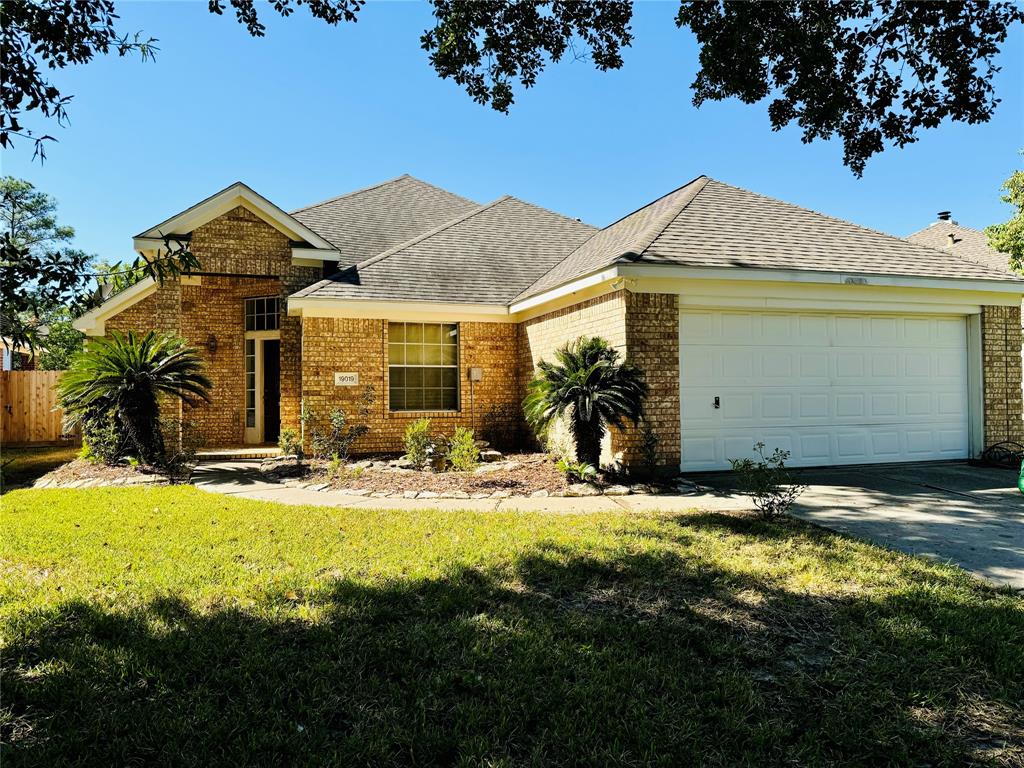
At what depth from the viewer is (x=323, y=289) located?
11.6 metres

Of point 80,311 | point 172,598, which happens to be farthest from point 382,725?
point 80,311

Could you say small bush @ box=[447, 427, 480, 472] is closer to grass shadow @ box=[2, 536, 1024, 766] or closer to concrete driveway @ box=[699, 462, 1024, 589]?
concrete driveway @ box=[699, 462, 1024, 589]

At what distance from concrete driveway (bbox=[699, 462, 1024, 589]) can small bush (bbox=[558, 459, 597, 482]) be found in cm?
172

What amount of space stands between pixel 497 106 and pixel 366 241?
7.36m

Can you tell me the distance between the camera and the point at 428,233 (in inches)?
577

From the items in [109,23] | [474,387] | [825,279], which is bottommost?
[474,387]

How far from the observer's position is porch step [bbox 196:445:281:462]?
39.2 feet

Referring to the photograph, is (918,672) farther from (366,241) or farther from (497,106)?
(366,241)

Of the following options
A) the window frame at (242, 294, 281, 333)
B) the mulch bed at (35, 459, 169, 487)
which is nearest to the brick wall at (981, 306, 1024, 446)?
the mulch bed at (35, 459, 169, 487)

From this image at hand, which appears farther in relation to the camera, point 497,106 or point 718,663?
point 497,106

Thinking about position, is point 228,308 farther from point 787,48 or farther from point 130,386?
point 787,48

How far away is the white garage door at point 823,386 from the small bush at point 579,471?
177 centimetres

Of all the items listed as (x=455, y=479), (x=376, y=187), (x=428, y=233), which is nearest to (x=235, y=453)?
(x=455, y=479)

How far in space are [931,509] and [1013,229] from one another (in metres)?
16.0
